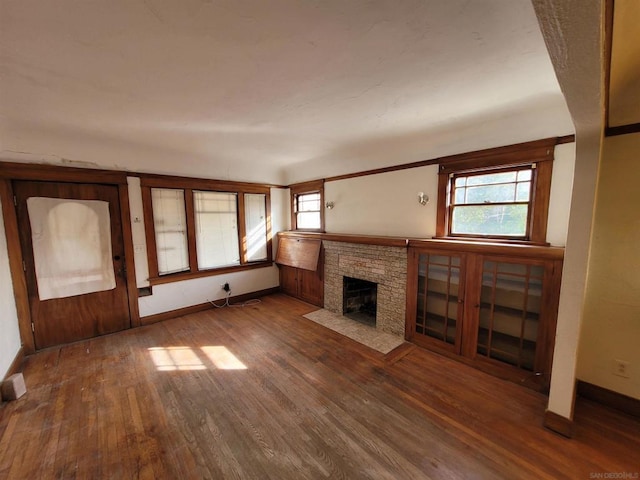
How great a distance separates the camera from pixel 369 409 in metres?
2.11

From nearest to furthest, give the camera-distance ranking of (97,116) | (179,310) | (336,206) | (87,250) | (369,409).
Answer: (369,409) → (97,116) → (87,250) → (179,310) → (336,206)

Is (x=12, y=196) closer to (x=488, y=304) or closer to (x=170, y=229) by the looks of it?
(x=170, y=229)

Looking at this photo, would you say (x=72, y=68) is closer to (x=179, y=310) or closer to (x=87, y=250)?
(x=87, y=250)

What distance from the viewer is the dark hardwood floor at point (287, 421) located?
1628 millimetres

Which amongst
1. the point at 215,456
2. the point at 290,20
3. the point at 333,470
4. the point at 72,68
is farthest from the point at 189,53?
the point at 333,470

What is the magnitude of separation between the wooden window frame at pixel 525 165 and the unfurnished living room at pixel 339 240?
20 mm

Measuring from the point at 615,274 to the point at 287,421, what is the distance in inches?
114

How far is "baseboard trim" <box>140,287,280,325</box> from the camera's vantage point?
3.81 meters

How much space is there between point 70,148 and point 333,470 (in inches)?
171

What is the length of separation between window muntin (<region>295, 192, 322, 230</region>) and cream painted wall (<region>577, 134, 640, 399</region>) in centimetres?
352

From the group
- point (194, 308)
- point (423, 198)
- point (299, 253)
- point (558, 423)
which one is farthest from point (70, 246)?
point (558, 423)

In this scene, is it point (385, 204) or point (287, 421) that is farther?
point (385, 204)

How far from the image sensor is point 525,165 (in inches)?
97.9

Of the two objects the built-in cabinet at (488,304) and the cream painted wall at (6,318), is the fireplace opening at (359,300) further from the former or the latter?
the cream painted wall at (6,318)
